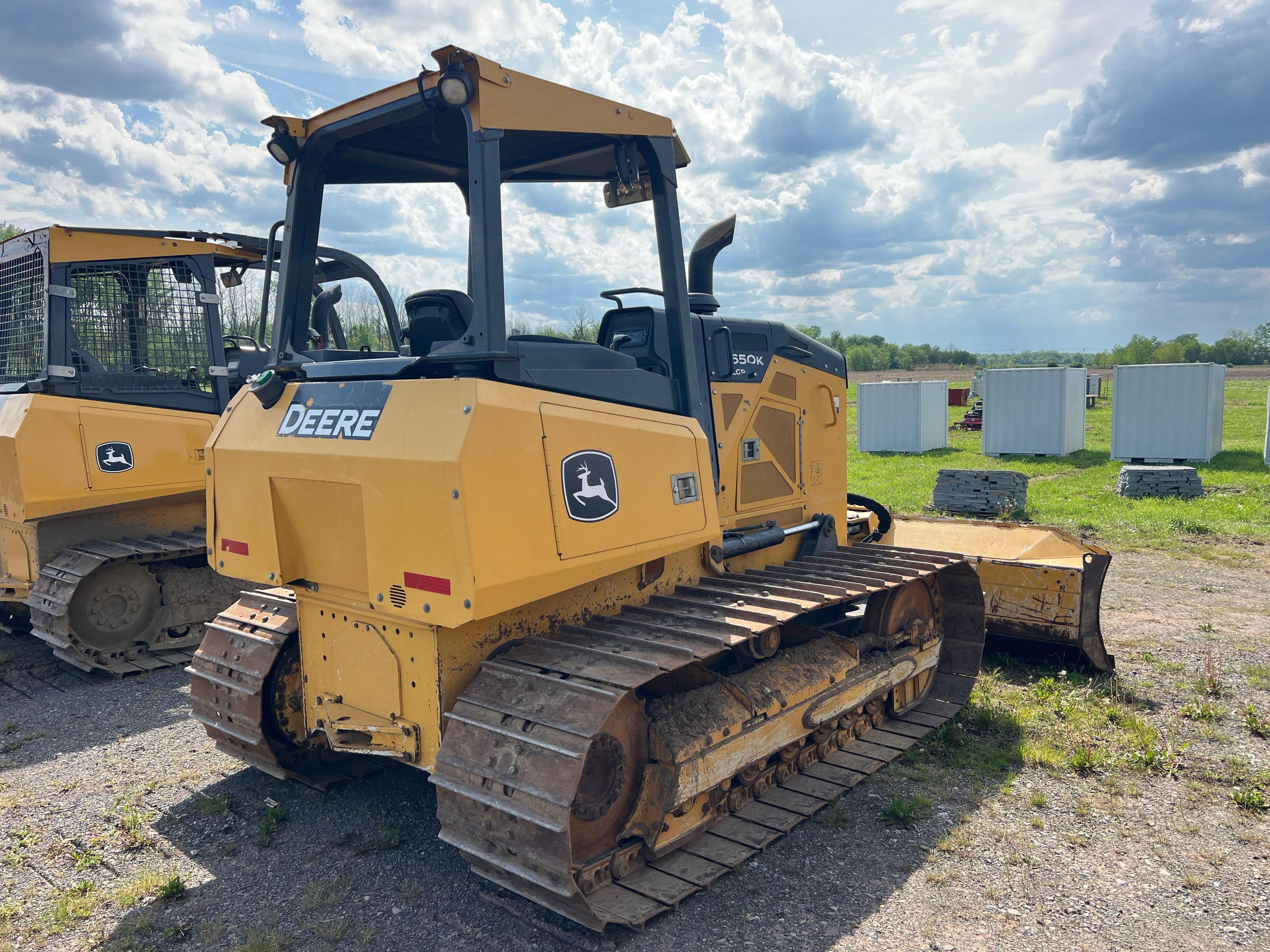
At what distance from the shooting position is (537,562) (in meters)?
3.46

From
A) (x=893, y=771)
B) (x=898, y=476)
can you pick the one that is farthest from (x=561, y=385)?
(x=898, y=476)

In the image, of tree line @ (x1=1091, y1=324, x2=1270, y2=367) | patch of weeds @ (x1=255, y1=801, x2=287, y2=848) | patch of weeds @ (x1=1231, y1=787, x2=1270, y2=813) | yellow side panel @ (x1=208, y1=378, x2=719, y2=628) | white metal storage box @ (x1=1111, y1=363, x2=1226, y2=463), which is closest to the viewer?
yellow side panel @ (x1=208, y1=378, x2=719, y2=628)

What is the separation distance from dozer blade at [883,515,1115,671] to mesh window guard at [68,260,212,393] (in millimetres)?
6504

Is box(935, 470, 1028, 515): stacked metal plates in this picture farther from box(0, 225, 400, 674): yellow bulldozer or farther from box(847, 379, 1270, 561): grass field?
box(0, 225, 400, 674): yellow bulldozer

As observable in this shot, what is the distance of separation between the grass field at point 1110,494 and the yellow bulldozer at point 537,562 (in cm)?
688

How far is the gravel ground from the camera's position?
3.53 metres

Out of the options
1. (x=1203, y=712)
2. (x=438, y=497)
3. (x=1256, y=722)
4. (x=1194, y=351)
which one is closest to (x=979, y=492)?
(x=1203, y=712)

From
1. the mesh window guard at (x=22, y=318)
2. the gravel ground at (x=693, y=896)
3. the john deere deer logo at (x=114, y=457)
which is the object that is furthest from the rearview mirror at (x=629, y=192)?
the mesh window guard at (x=22, y=318)

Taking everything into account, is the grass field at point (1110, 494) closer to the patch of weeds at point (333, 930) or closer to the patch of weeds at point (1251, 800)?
the patch of weeds at point (1251, 800)

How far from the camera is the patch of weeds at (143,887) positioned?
384 centimetres

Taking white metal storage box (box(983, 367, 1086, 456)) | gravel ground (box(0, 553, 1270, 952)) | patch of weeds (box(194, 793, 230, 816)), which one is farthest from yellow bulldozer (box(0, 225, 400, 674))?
white metal storage box (box(983, 367, 1086, 456))

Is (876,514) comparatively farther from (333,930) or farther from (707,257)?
(333,930)

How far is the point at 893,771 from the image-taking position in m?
5.04

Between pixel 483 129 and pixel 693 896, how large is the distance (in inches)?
131
